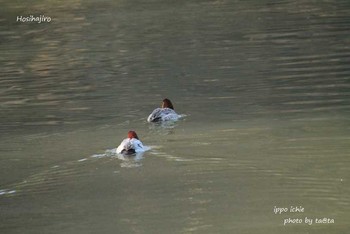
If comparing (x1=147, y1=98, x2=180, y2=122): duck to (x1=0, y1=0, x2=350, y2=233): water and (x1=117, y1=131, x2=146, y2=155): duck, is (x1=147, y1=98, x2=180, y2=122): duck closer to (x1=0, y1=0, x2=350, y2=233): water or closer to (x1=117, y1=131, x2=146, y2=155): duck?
(x1=0, y1=0, x2=350, y2=233): water

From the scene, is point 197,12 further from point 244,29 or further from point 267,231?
point 267,231

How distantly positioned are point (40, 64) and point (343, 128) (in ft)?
34.6

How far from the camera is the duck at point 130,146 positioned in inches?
551

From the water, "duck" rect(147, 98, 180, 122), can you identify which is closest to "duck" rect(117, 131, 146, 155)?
the water

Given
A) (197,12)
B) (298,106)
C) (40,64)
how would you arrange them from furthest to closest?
1. (197,12)
2. (40,64)
3. (298,106)

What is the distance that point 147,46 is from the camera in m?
25.2

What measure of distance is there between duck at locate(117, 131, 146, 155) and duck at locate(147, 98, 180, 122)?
2.11 metres

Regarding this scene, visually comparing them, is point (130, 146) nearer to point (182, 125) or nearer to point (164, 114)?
point (182, 125)

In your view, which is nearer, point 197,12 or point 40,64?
point 40,64

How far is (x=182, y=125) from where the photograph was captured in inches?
634

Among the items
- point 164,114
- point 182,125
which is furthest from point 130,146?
point 164,114

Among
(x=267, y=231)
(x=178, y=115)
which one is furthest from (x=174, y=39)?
(x=267, y=231)

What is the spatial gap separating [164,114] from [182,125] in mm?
377

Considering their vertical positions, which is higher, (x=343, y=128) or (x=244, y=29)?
(x=244, y=29)
